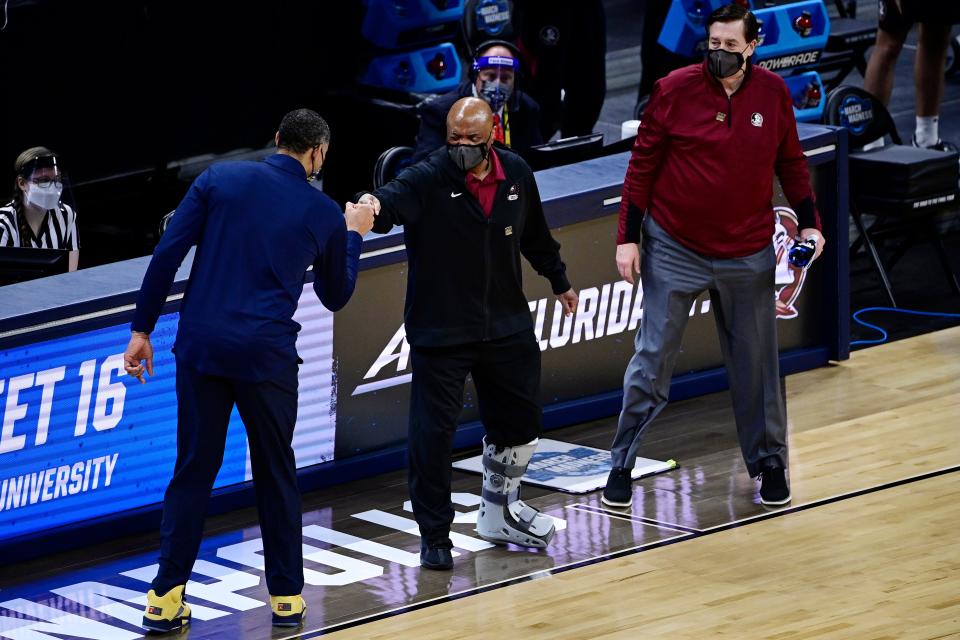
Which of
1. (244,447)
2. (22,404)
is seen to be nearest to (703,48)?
(244,447)

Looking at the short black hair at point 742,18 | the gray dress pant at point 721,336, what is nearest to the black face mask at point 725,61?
the short black hair at point 742,18

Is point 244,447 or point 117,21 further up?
point 117,21

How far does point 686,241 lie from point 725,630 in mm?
1700

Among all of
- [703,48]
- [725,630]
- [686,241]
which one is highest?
[703,48]

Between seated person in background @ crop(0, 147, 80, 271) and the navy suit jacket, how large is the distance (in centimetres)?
229

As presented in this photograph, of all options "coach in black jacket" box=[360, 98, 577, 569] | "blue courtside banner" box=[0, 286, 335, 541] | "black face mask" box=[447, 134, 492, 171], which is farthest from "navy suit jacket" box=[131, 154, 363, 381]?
"blue courtside banner" box=[0, 286, 335, 541]

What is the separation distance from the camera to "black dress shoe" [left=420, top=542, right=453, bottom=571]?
21.9 ft

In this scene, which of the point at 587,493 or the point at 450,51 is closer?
the point at 587,493

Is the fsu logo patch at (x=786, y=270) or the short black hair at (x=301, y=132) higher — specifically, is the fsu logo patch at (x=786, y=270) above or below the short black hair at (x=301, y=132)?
below

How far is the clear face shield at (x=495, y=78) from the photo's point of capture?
9.28 m

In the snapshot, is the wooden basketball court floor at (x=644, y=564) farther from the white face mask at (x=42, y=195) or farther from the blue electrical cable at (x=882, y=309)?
the white face mask at (x=42, y=195)

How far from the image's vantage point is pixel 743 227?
7074 mm

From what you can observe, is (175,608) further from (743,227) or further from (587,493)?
(743,227)

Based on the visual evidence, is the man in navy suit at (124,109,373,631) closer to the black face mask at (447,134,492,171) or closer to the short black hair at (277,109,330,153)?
the short black hair at (277,109,330,153)
